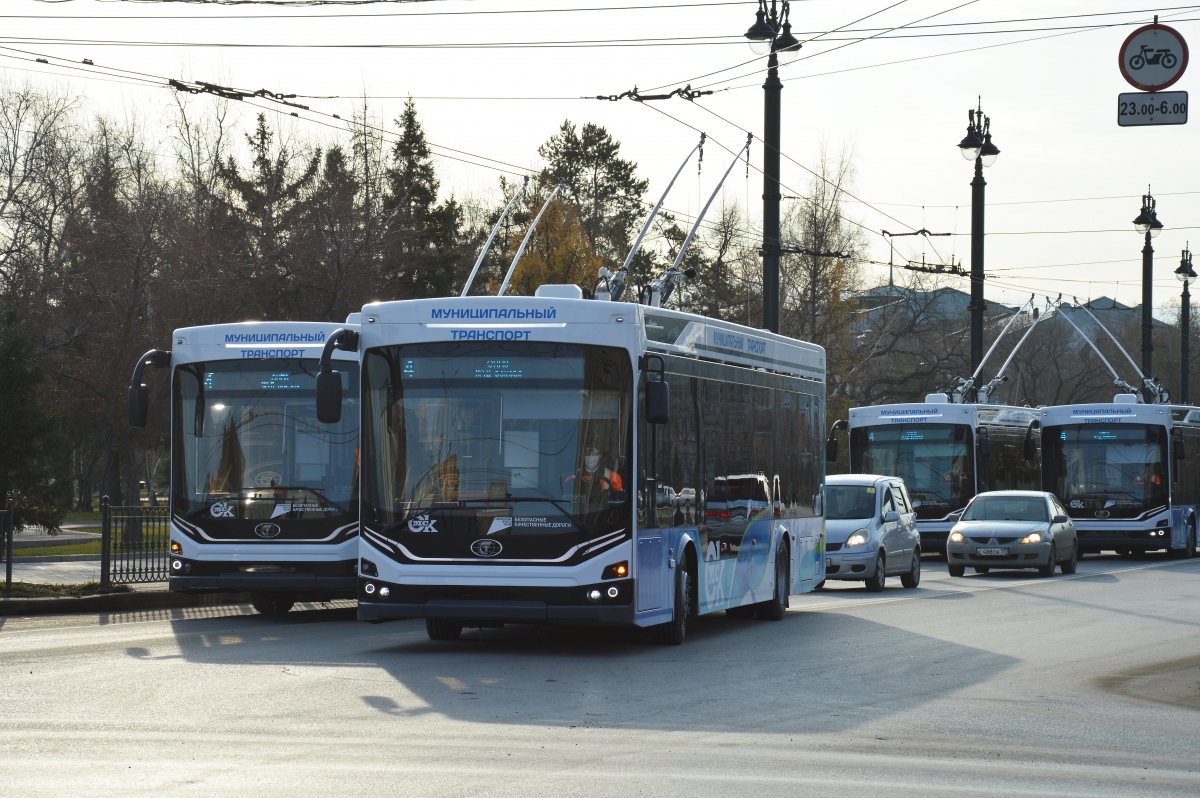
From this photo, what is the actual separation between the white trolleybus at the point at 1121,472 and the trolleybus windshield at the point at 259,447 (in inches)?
872

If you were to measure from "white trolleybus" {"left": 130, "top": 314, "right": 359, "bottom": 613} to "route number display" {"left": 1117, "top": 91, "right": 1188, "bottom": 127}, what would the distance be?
8.17 m

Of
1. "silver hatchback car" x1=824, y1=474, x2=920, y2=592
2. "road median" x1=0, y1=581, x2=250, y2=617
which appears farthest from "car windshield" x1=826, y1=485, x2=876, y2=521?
"road median" x1=0, y1=581, x2=250, y2=617

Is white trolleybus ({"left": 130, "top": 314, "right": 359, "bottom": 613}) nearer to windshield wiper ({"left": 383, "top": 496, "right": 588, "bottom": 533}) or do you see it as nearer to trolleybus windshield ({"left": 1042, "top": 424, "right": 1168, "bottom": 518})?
windshield wiper ({"left": 383, "top": 496, "right": 588, "bottom": 533})

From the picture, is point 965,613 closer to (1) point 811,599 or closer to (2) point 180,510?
(1) point 811,599

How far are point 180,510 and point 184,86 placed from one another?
5.28 m

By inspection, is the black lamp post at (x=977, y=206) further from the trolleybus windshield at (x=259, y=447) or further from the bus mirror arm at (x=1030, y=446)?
the trolleybus windshield at (x=259, y=447)

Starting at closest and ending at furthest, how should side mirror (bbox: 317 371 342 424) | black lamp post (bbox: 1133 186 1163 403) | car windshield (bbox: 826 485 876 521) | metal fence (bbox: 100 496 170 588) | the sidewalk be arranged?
side mirror (bbox: 317 371 342 424)
metal fence (bbox: 100 496 170 588)
the sidewalk
car windshield (bbox: 826 485 876 521)
black lamp post (bbox: 1133 186 1163 403)

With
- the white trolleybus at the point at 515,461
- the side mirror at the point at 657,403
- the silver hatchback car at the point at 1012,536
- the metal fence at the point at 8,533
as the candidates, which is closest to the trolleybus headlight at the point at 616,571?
the white trolleybus at the point at 515,461

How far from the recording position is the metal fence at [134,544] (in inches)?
826

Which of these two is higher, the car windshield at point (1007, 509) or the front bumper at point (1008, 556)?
the car windshield at point (1007, 509)

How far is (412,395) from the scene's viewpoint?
14.5 meters

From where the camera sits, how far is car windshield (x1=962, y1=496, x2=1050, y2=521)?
29.6m

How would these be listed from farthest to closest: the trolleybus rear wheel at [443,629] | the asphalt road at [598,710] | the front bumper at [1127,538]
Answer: the front bumper at [1127,538] → the trolleybus rear wheel at [443,629] → the asphalt road at [598,710]

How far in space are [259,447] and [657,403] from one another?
6021 millimetres
